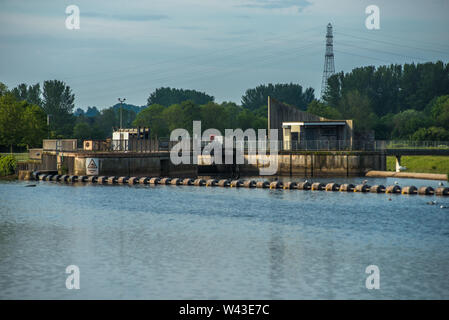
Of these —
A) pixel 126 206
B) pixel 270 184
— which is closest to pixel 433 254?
pixel 126 206

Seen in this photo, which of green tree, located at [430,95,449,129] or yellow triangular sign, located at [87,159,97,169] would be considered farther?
green tree, located at [430,95,449,129]

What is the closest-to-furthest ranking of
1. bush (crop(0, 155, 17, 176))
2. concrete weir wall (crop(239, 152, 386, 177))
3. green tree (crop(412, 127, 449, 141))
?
bush (crop(0, 155, 17, 176)), concrete weir wall (crop(239, 152, 386, 177)), green tree (crop(412, 127, 449, 141))

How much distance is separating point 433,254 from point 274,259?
32.0 feet

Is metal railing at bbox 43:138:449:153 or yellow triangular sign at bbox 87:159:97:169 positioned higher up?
metal railing at bbox 43:138:449:153

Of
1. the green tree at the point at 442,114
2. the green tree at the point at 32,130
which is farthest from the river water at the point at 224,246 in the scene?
the green tree at the point at 442,114

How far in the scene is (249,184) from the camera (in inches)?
3255

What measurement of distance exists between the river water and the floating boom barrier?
3.14 m

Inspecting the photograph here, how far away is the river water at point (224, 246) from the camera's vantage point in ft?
95.8

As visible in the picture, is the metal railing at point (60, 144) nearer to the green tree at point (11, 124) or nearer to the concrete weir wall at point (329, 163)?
the green tree at point (11, 124)

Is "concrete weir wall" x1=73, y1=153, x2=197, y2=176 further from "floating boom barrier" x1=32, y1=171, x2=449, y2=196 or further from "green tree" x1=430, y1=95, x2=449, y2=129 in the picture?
"green tree" x1=430, y1=95, x2=449, y2=129

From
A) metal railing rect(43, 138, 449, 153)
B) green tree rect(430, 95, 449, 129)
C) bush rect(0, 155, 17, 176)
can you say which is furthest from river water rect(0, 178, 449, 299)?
green tree rect(430, 95, 449, 129)

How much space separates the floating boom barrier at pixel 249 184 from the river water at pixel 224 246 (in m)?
3.14

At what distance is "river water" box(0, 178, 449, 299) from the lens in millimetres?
29203
